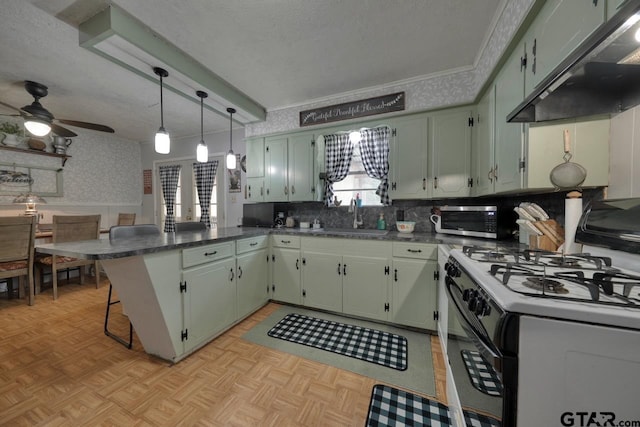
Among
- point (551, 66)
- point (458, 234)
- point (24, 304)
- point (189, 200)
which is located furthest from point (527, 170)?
point (24, 304)

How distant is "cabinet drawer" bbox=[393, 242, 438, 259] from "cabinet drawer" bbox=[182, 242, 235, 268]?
60.2 inches

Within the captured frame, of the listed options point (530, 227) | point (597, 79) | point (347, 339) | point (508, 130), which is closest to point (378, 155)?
point (508, 130)

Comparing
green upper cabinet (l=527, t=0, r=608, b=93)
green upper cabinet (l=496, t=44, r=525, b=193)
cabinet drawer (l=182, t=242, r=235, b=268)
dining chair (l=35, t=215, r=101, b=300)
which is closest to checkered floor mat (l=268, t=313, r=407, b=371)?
cabinet drawer (l=182, t=242, r=235, b=268)

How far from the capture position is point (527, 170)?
1329 millimetres

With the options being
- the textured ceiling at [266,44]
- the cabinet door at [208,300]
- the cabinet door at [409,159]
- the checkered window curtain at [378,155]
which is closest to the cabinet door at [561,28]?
the textured ceiling at [266,44]

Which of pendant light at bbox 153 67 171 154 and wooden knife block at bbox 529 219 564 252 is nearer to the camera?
wooden knife block at bbox 529 219 564 252

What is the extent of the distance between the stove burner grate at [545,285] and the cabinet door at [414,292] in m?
1.30

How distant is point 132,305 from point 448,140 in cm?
299

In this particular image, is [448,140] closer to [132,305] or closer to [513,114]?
[513,114]

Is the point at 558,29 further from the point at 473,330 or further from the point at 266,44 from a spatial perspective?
the point at 266,44

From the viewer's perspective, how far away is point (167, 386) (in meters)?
1.51

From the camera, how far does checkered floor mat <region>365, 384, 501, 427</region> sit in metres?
1.26

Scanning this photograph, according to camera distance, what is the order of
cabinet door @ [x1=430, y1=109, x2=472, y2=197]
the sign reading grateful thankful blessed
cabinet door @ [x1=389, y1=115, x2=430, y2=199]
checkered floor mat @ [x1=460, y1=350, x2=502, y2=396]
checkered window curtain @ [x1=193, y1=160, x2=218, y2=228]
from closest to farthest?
1. checkered floor mat @ [x1=460, y1=350, x2=502, y2=396]
2. cabinet door @ [x1=430, y1=109, x2=472, y2=197]
3. cabinet door @ [x1=389, y1=115, x2=430, y2=199]
4. the sign reading grateful thankful blessed
5. checkered window curtain @ [x1=193, y1=160, x2=218, y2=228]

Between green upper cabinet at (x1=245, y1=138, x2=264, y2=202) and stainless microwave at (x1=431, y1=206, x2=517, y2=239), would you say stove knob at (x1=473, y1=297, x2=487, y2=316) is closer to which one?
stainless microwave at (x1=431, y1=206, x2=517, y2=239)
